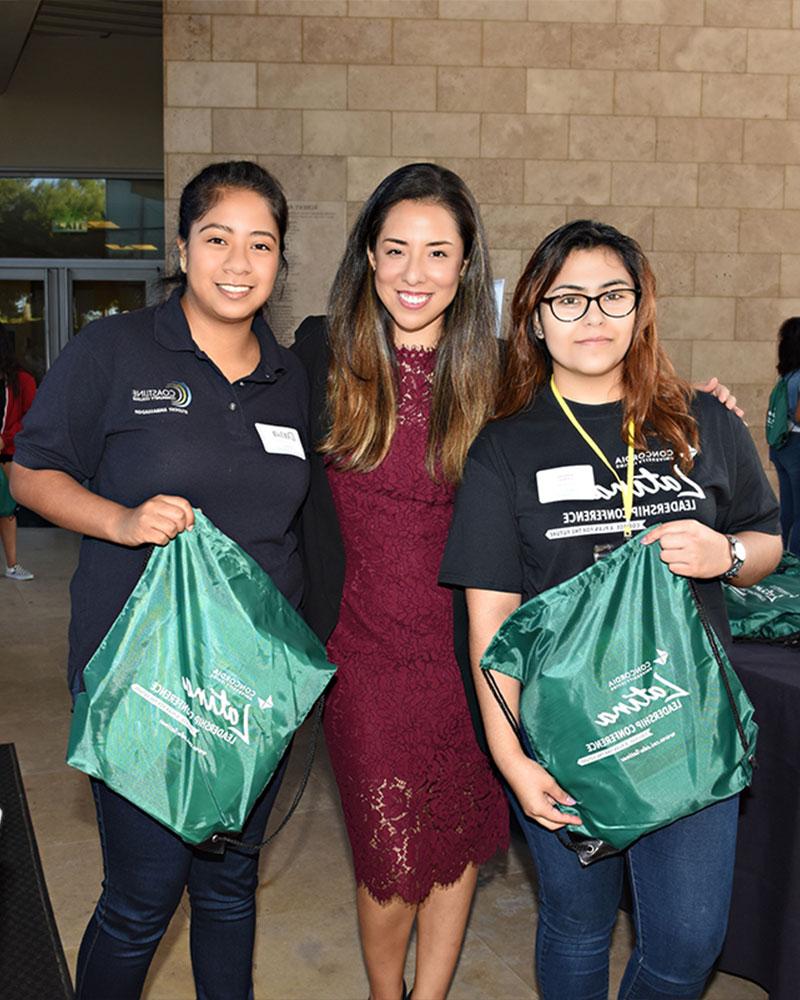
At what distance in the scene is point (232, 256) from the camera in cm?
179

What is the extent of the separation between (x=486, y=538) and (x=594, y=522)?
0.17 metres

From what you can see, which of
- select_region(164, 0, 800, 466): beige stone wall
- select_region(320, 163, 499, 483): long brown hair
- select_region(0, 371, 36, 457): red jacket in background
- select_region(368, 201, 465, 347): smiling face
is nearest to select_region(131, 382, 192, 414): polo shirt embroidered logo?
select_region(320, 163, 499, 483): long brown hair

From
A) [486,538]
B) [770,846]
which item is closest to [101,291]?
[770,846]

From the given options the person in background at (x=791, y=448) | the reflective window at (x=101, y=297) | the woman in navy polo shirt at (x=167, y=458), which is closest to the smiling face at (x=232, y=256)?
the woman in navy polo shirt at (x=167, y=458)

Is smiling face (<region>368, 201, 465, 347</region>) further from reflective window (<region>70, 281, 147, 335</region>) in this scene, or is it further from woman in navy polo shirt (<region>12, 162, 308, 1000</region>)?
reflective window (<region>70, 281, 147, 335</region>)

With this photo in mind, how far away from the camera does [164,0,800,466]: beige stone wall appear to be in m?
6.27

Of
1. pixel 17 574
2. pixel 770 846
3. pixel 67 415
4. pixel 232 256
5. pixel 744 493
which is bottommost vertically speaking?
pixel 17 574

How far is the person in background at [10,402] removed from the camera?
283 inches

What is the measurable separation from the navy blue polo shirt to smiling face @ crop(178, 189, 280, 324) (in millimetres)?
80

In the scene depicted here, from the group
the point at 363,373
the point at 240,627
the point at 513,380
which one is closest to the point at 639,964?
the point at 240,627

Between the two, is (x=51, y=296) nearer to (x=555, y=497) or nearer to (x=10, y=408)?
(x=10, y=408)

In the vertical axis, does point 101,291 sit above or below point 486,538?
above

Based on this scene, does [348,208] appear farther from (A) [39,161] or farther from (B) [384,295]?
(A) [39,161]

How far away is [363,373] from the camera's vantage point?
197 centimetres
